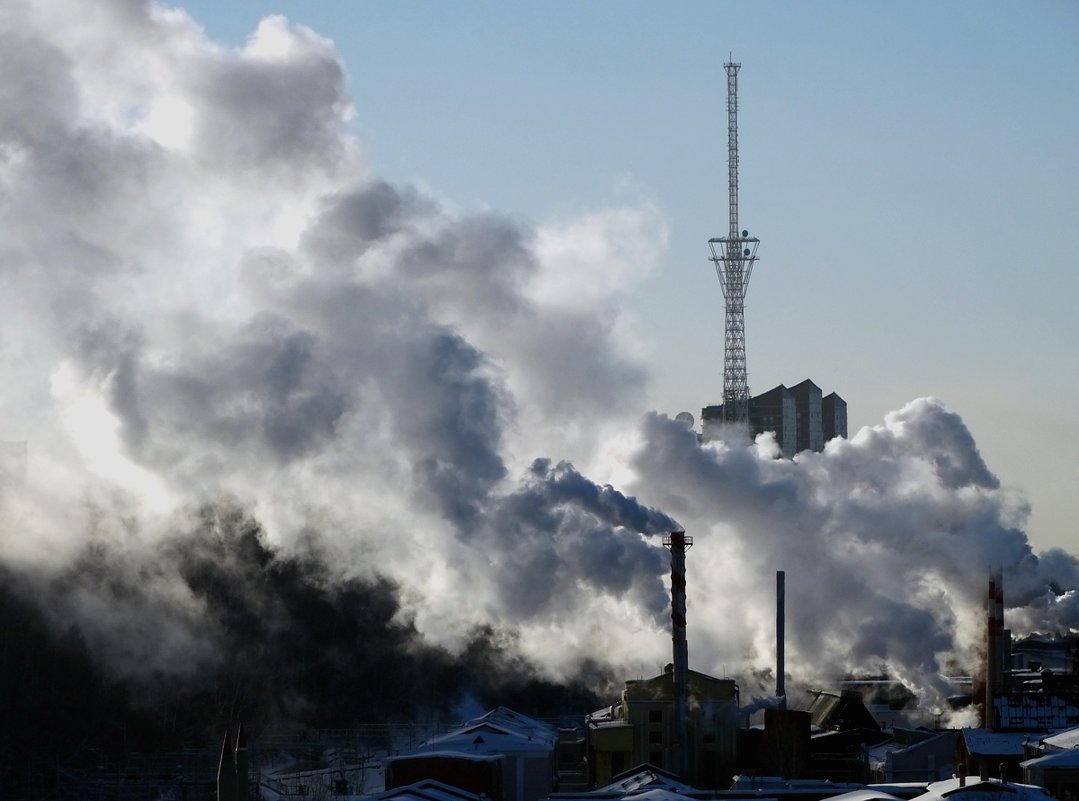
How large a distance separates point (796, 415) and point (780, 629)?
76.7 metres

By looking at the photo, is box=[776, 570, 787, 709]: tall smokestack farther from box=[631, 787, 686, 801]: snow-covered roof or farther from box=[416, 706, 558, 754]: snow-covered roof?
box=[631, 787, 686, 801]: snow-covered roof

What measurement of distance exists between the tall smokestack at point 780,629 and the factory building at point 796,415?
210 feet

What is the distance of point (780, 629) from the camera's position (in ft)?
301

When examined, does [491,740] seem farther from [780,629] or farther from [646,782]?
[780,629]

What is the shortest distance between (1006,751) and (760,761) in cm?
1062

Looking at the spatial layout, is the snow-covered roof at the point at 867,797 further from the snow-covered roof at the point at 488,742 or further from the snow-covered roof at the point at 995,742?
the snow-covered roof at the point at 488,742

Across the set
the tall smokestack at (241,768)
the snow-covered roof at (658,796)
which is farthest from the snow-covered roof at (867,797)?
the tall smokestack at (241,768)

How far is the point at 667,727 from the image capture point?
7331 centimetres

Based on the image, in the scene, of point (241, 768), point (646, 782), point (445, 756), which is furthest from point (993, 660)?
point (241, 768)

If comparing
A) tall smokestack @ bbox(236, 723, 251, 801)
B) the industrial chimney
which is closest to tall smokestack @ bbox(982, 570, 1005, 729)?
the industrial chimney

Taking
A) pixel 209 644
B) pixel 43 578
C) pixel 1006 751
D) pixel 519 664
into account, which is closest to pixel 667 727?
pixel 1006 751

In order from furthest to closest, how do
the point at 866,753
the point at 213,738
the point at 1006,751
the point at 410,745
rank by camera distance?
the point at 213,738
the point at 410,745
the point at 866,753
the point at 1006,751

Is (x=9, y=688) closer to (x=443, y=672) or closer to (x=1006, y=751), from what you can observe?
(x=443, y=672)

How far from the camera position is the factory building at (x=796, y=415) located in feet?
535
